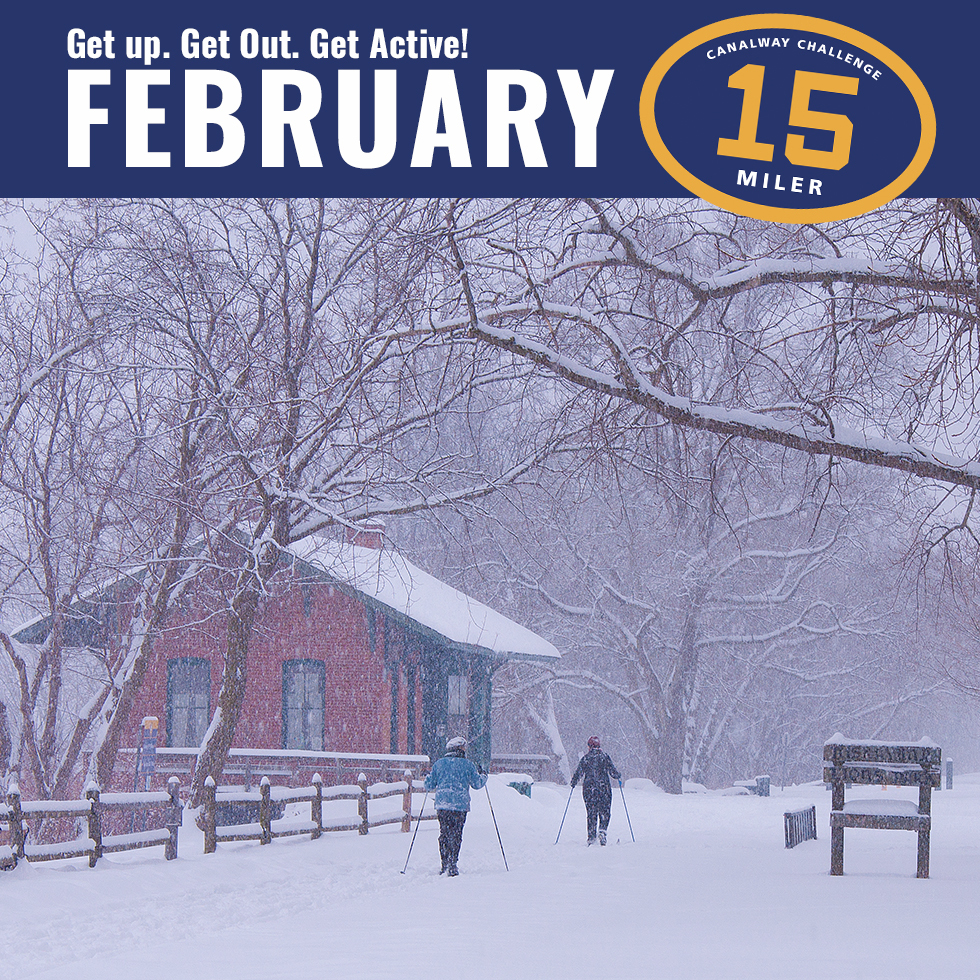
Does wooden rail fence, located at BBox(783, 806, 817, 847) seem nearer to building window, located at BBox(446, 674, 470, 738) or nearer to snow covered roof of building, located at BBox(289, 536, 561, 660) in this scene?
snow covered roof of building, located at BBox(289, 536, 561, 660)

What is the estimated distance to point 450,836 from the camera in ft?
47.6

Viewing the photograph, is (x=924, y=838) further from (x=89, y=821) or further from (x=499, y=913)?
(x=89, y=821)

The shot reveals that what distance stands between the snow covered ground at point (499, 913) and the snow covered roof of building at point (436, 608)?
707cm

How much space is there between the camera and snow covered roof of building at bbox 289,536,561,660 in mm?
25141

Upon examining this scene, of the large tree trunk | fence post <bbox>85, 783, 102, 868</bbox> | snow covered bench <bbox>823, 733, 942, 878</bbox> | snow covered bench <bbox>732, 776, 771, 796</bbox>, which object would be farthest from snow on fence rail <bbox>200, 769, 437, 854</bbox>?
snow covered bench <bbox>732, 776, 771, 796</bbox>

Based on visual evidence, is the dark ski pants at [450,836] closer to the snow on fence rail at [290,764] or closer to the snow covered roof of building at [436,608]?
the snow on fence rail at [290,764]

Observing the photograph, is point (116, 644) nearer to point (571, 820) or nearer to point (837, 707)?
point (571, 820)

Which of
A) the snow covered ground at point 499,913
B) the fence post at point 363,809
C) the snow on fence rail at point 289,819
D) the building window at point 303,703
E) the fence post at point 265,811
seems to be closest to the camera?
the snow covered ground at point 499,913

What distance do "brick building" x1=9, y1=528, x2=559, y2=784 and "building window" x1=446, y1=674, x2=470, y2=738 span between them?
51 millimetres

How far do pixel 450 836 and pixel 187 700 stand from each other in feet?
49.9

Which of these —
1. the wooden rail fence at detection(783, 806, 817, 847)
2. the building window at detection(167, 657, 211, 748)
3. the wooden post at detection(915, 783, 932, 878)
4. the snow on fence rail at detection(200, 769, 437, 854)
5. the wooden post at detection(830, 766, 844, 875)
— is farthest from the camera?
the building window at detection(167, 657, 211, 748)

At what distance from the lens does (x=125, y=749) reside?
28047mm

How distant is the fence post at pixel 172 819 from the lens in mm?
15000

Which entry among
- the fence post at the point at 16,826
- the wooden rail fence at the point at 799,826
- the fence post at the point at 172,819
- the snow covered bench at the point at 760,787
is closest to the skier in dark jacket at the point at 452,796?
the fence post at the point at 172,819
